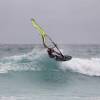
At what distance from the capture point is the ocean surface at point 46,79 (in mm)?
20844

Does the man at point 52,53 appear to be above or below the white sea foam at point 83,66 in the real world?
above

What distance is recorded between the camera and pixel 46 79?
2734cm

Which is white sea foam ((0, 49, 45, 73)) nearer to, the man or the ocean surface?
the ocean surface

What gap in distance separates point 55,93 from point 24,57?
40.5 feet

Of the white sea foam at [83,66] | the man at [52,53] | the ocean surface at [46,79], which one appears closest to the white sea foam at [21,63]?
the ocean surface at [46,79]

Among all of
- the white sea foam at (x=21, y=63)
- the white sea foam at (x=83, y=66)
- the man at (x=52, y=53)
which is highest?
the man at (x=52, y=53)

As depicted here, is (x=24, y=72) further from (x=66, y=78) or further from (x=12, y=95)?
(x=12, y=95)

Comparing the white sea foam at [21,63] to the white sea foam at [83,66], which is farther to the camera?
the white sea foam at [83,66]

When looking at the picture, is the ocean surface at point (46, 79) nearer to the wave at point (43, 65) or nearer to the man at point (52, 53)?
the wave at point (43, 65)

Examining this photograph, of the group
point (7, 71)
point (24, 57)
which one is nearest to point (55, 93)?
point (7, 71)

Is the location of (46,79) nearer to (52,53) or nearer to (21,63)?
(52,53)

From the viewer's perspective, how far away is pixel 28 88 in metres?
23.7

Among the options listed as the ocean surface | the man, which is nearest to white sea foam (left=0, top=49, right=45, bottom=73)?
the ocean surface

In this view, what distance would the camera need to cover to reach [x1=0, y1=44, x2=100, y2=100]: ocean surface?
2084cm
